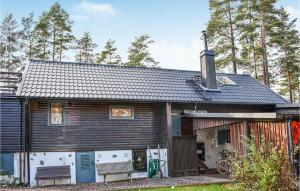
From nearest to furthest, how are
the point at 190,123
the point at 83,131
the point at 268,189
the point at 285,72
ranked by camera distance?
1. the point at 268,189
2. the point at 83,131
3. the point at 190,123
4. the point at 285,72

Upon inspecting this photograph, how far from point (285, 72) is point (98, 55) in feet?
61.7

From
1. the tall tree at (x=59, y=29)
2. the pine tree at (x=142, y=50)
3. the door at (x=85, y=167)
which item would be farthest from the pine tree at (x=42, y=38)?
the door at (x=85, y=167)

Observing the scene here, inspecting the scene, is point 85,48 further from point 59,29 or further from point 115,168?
point 115,168

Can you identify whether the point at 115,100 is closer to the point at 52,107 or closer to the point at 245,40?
the point at 52,107

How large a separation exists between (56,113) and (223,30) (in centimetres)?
2118

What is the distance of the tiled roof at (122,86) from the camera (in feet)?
51.6

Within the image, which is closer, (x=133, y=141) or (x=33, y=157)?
(x=33, y=157)

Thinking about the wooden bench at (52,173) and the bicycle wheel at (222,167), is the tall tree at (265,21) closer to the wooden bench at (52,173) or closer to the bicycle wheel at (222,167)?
the bicycle wheel at (222,167)

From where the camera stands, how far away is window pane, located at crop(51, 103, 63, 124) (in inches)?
605

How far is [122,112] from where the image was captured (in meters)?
16.6

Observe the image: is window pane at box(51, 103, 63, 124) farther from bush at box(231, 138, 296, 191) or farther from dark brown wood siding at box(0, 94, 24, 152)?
bush at box(231, 138, 296, 191)

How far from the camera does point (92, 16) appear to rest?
51.9 feet

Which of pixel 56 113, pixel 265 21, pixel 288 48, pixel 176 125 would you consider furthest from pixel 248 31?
pixel 56 113

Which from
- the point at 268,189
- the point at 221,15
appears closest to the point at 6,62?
the point at 221,15
